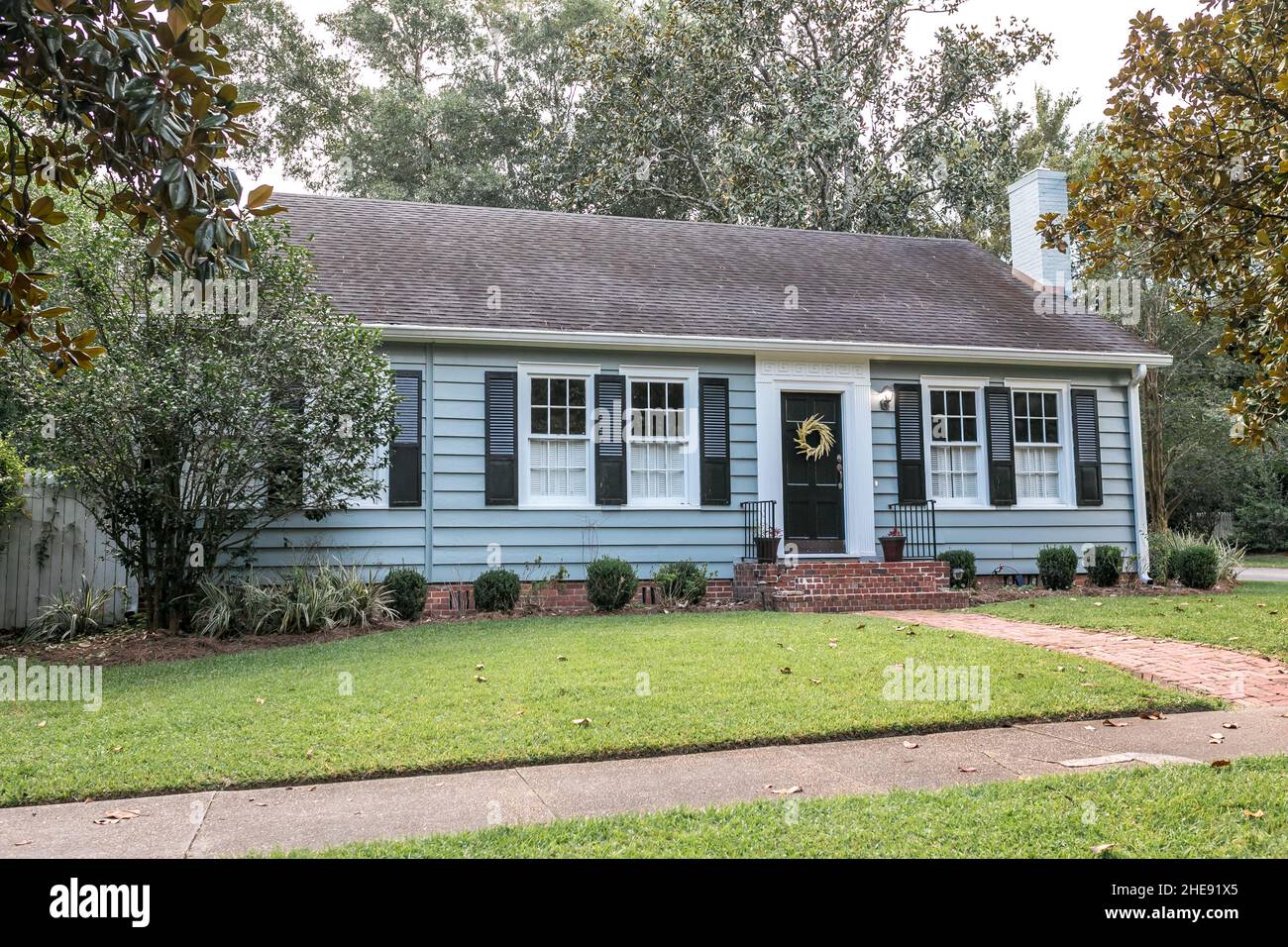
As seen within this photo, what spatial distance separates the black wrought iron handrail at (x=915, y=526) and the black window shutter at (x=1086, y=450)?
99.8 inches

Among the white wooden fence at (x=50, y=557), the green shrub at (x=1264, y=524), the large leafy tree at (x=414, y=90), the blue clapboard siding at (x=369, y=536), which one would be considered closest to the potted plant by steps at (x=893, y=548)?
the blue clapboard siding at (x=369, y=536)

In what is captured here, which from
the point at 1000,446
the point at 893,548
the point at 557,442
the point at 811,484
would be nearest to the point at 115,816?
the point at 557,442

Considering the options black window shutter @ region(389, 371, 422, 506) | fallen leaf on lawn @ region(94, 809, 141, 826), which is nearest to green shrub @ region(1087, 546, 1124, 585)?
black window shutter @ region(389, 371, 422, 506)

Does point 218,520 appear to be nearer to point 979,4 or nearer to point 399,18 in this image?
point 979,4

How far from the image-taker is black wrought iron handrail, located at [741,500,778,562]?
40.3 ft

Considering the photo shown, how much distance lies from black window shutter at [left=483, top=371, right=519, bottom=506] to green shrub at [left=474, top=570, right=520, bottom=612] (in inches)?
42.9

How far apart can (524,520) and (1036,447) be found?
759cm

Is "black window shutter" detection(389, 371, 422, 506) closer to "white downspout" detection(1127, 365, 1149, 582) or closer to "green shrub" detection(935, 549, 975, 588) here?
"green shrub" detection(935, 549, 975, 588)

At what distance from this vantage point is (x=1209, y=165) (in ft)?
22.4

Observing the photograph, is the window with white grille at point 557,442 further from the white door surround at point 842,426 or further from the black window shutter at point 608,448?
the white door surround at point 842,426

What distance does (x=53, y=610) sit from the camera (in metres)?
9.49
